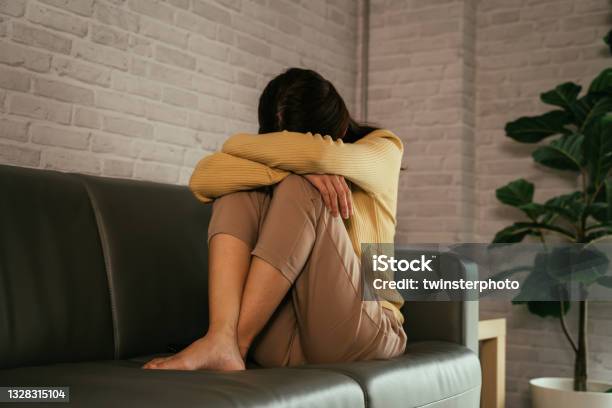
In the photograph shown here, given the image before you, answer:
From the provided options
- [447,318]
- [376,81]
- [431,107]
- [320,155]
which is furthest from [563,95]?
[320,155]

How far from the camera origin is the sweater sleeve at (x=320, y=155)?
1.73 m

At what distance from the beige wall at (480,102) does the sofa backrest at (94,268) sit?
180 centimetres

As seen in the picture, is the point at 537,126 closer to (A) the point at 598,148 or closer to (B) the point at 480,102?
(A) the point at 598,148

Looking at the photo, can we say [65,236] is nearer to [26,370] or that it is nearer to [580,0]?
[26,370]

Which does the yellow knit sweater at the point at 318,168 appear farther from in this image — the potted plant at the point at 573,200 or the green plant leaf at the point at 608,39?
the green plant leaf at the point at 608,39

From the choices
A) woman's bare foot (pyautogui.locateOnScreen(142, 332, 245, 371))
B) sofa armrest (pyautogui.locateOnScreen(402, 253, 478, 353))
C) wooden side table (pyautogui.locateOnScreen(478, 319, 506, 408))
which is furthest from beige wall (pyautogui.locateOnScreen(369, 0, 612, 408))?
woman's bare foot (pyautogui.locateOnScreen(142, 332, 245, 371))

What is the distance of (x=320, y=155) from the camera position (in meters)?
1.74

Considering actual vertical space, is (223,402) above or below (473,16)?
below

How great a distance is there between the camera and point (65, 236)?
1.77 metres

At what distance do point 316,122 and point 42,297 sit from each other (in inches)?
30.0

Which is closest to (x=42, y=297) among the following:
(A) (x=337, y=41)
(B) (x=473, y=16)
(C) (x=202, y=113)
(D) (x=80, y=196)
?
(D) (x=80, y=196)

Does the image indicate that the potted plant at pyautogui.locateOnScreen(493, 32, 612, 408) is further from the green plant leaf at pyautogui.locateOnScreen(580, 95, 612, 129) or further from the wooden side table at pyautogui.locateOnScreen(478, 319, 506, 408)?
the wooden side table at pyautogui.locateOnScreen(478, 319, 506, 408)

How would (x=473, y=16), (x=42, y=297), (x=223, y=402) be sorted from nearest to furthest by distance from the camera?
(x=223, y=402) < (x=42, y=297) < (x=473, y=16)

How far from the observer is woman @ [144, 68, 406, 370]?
1600mm
